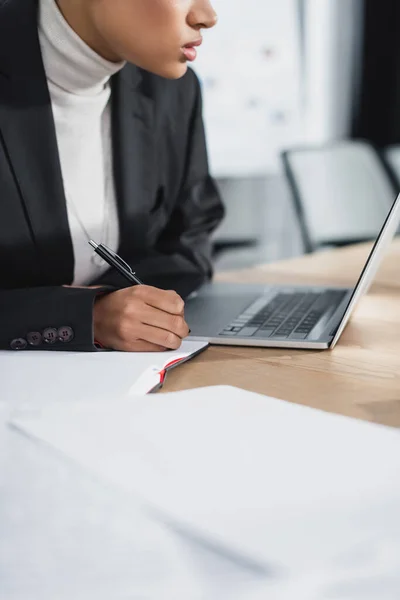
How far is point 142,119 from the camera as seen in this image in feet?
4.59

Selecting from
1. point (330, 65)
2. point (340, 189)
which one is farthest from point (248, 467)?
point (330, 65)

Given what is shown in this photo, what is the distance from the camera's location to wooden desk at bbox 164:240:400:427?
0.77m

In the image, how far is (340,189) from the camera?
2709mm

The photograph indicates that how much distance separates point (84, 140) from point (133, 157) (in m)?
0.09

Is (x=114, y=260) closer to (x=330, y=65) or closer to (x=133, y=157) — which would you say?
(x=133, y=157)

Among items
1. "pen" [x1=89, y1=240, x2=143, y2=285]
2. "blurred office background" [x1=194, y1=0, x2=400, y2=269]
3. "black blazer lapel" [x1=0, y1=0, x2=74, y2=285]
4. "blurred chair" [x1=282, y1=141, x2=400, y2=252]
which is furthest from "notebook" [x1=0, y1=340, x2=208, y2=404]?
"blurred office background" [x1=194, y1=0, x2=400, y2=269]

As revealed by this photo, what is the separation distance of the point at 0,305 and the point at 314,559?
625 millimetres

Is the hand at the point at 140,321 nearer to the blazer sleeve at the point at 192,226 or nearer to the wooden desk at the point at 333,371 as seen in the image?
the wooden desk at the point at 333,371

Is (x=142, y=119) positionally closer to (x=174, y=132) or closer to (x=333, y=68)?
(x=174, y=132)

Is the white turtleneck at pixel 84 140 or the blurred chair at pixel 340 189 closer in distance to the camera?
the white turtleneck at pixel 84 140

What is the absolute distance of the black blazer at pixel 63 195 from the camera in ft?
3.21

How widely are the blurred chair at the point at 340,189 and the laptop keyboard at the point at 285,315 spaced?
1.19 meters

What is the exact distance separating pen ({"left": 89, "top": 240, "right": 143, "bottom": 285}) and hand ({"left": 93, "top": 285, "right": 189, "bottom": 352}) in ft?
0.10

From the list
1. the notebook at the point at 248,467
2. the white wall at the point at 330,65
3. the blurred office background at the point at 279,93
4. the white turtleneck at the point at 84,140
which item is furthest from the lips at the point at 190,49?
the white wall at the point at 330,65
